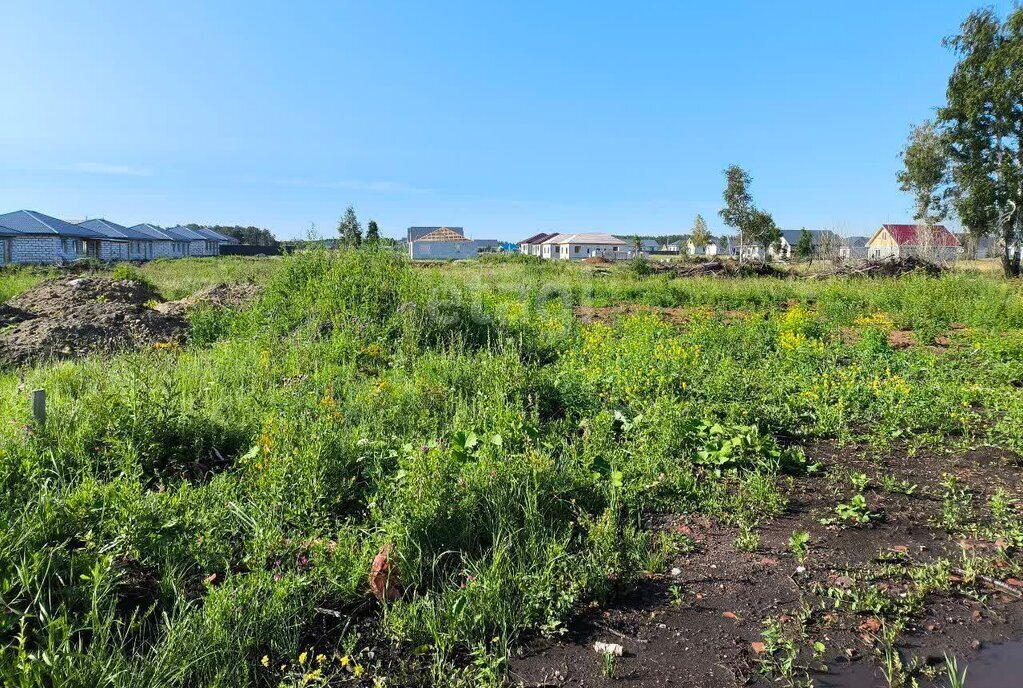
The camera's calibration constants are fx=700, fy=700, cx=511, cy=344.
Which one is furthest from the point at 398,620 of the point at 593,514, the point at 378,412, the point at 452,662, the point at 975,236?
the point at 975,236

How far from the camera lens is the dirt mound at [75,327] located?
816 cm

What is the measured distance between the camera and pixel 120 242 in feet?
191

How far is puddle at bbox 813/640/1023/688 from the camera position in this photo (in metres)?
2.64

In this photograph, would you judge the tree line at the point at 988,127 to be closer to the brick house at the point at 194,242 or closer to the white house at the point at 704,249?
the white house at the point at 704,249

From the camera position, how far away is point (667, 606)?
3.12 metres

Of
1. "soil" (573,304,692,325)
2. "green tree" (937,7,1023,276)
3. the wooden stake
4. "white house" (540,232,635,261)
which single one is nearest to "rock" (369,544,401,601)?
the wooden stake

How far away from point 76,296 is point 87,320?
10.3 ft

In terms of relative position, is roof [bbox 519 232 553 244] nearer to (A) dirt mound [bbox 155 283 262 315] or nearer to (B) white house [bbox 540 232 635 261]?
(B) white house [bbox 540 232 635 261]

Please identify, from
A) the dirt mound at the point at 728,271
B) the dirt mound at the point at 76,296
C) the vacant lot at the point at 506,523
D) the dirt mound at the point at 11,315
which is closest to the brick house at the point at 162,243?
the dirt mound at the point at 728,271

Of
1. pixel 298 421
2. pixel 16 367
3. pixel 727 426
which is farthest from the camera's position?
pixel 16 367

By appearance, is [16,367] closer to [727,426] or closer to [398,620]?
[398,620]

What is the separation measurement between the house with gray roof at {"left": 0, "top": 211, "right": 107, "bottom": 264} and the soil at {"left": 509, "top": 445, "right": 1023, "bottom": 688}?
44.5 m

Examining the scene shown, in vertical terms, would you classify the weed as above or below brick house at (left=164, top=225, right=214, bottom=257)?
below

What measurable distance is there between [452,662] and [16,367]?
285 inches
